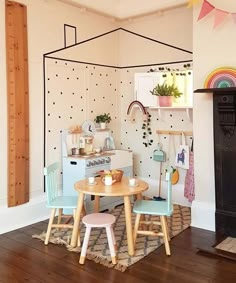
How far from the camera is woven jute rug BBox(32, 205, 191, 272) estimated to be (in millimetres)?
2920

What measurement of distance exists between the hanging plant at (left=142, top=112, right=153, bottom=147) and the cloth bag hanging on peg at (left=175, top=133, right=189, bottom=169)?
0.52 m

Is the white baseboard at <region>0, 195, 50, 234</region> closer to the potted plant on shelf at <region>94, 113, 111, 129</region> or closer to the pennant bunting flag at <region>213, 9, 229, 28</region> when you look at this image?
the potted plant on shelf at <region>94, 113, 111, 129</region>

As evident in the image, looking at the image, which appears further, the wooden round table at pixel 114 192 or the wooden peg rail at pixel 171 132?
the wooden peg rail at pixel 171 132

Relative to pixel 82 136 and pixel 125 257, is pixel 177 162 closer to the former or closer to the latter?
pixel 82 136

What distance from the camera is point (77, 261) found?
2.91 meters

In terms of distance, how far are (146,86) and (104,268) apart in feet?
8.77

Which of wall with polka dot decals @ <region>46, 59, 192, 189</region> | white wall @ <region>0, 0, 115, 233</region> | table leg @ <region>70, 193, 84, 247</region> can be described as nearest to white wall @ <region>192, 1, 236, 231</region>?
wall with polka dot decals @ <region>46, 59, 192, 189</region>

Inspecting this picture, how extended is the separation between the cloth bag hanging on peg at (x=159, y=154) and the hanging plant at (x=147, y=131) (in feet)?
0.56

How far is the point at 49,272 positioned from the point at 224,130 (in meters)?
2.19

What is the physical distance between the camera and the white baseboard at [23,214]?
11.8 feet

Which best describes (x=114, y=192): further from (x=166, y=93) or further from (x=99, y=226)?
(x=166, y=93)

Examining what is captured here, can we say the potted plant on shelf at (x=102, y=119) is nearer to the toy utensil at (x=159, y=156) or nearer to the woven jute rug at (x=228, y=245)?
the toy utensil at (x=159, y=156)

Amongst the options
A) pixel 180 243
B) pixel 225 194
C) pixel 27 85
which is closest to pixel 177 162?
pixel 225 194

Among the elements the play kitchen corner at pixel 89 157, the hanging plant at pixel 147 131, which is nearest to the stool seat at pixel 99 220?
the play kitchen corner at pixel 89 157
